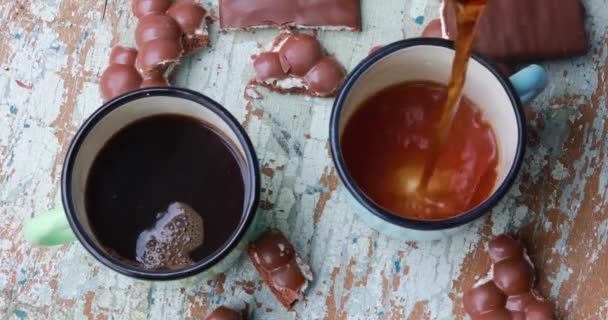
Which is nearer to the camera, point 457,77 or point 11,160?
point 457,77

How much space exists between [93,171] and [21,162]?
6.1 inches

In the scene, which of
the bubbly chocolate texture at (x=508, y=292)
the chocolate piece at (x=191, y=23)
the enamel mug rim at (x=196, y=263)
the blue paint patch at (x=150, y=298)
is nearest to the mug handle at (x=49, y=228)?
the enamel mug rim at (x=196, y=263)

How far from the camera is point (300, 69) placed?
83 centimetres

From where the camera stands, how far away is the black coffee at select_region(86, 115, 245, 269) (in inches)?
28.9

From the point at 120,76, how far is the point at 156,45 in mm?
50

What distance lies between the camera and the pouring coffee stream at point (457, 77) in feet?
2.16

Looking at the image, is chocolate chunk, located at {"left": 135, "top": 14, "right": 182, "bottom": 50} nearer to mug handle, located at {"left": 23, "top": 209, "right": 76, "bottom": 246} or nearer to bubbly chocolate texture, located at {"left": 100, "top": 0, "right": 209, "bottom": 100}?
bubbly chocolate texture, located at {"left": 100, "top": 0, "right": 209, "bottom": 100}

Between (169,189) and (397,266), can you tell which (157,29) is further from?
(397,266)

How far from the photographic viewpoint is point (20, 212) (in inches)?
32.8

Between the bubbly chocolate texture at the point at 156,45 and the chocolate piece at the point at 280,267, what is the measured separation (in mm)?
204

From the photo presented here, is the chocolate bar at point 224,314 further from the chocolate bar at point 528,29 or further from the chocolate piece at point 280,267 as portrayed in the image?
the chocolate bar at point 528,29

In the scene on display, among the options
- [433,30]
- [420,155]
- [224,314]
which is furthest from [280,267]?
[433,30]

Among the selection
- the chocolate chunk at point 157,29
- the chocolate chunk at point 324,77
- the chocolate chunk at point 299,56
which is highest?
the chocolate chunk at point 157,29

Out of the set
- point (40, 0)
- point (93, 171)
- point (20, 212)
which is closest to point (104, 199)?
point (93, 171)
